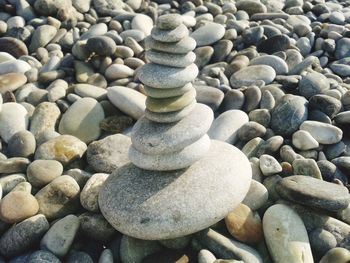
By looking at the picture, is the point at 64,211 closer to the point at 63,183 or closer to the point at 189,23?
the point at 63,183

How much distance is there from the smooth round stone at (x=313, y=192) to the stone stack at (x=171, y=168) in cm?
30

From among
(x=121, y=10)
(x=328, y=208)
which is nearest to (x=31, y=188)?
(x=328, y=208)

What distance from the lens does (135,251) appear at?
306cm

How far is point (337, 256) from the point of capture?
9.48 feet

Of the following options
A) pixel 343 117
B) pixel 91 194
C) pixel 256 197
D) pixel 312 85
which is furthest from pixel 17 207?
pixel 312 85

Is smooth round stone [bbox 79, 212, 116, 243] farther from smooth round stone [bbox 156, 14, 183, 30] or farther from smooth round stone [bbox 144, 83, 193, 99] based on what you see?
smooth round stone [bbox 156, 14, 183, 30]

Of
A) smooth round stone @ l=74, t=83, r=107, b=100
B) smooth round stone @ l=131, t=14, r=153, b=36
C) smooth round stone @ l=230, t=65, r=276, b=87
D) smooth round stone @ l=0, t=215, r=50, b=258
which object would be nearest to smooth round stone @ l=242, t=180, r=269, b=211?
smooth round stone @ l=0, t=215, r=50, b=258

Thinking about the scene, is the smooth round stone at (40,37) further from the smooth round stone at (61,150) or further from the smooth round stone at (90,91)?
the smooth round stone at (61,150)

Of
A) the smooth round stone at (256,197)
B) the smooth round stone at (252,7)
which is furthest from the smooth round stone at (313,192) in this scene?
the smooth round stone at (252,7)

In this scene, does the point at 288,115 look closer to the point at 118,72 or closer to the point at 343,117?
the point at 343,117

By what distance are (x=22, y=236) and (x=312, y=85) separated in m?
3.06

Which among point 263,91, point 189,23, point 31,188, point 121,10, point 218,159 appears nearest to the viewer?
point 218,159

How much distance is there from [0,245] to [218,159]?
1611 millimetres

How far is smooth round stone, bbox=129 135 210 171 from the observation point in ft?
10.2
